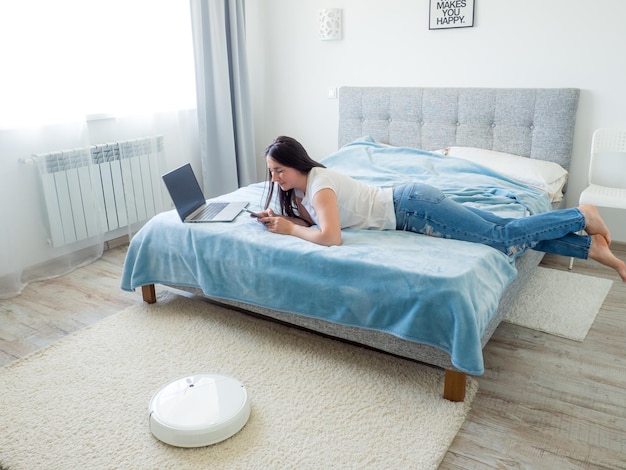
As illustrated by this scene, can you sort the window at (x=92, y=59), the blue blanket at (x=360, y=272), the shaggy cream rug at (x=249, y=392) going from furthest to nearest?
the window at (x=92, y=59) → the blue blanket at (x=360, y=272) → the shaggy cream rug at (x=249, y=392)

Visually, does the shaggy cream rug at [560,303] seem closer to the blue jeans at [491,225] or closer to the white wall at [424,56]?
the blue jeans at [491,225]

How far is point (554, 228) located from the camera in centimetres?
235

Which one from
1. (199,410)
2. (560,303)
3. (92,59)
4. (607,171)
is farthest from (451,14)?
(199,410)

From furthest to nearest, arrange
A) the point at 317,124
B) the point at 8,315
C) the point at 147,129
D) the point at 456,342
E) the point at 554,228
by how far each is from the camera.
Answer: the point at 317,124 → the point at 147,129 → the point at 8,315 → the point at 554,228 → the point at 456,342

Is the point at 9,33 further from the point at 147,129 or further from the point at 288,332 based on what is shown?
the point at 288,332

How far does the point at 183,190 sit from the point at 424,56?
87.4 inches

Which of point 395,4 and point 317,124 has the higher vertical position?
point 395,4

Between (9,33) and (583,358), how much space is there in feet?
11.2

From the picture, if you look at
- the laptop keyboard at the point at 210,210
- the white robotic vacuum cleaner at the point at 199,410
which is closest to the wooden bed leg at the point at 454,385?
the white robotic vacuum cleaner at the point at 199,410

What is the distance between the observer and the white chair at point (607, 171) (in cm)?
320

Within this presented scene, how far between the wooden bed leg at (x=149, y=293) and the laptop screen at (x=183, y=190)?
0.46m

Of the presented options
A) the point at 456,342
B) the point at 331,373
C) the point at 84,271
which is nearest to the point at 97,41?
the point at 84,271

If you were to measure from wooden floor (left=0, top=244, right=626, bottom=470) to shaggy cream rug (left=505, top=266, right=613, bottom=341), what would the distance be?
0.05 metres

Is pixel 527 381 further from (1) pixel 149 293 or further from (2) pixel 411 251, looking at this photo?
(1) pixel 149 293
